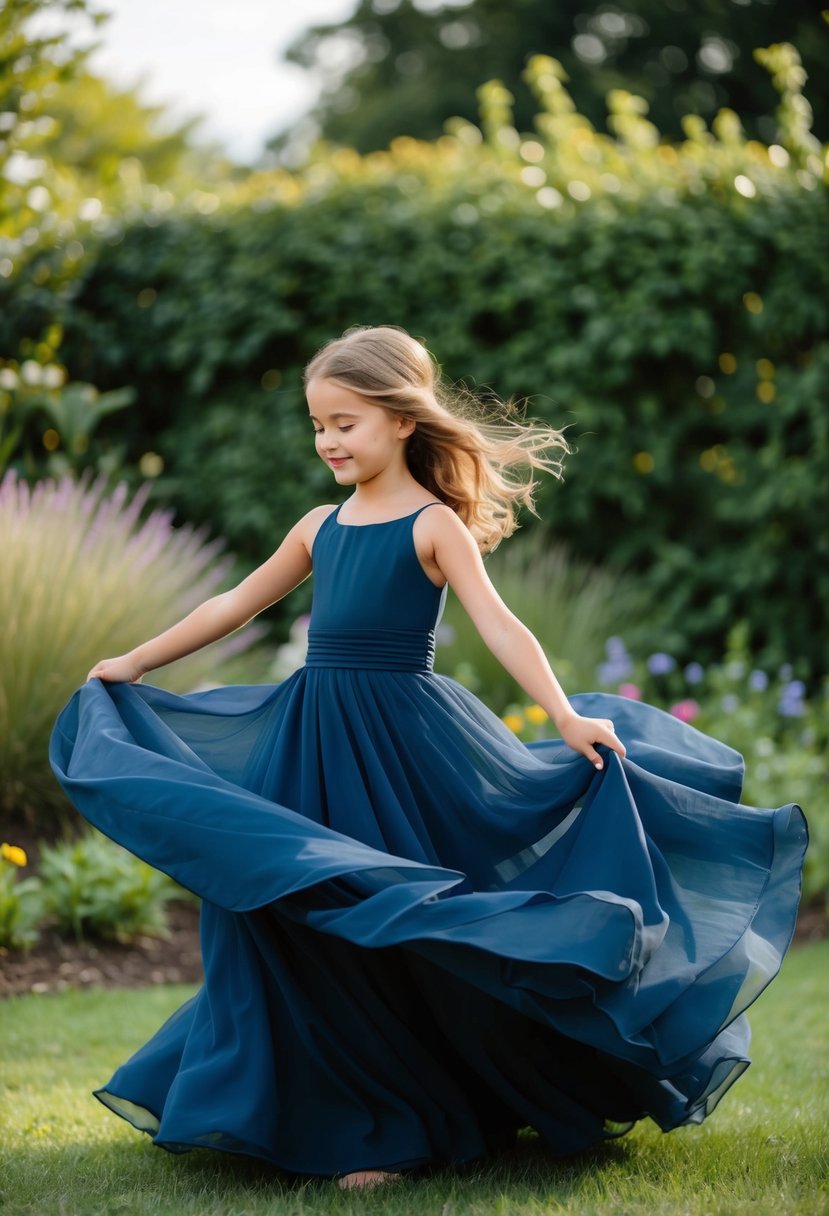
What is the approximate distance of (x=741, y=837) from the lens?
257cm

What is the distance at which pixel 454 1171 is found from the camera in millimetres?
2537

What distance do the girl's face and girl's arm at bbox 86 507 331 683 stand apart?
0.60 feet

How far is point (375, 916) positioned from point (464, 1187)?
24.7 inches

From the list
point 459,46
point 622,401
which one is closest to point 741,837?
point 622,401

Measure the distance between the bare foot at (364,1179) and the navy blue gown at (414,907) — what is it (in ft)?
0.05

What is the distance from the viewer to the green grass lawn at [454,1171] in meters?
2.34

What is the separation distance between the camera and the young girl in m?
2.24

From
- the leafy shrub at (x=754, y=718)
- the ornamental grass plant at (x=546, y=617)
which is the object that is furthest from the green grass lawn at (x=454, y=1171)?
the ornamental grass plant at (x=546, y=617)

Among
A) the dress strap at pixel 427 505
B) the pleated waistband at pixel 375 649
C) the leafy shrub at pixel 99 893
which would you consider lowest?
the leafy shrub at pixel 99 893

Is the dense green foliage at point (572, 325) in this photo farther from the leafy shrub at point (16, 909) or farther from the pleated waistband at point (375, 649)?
the pleated waistband at point (375, 649)

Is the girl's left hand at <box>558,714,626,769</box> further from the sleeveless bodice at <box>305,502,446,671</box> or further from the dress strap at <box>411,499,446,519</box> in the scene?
the dress strap at <box>411,499,446,519</box>

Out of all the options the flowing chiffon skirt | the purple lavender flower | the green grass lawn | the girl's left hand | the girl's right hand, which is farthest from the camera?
the purple lavender flower

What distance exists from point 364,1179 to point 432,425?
58.7 inches

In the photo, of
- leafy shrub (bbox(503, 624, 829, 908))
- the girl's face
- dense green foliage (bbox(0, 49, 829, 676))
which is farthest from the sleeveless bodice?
dense green foliage (bbox(0, 49, 829, 676))
